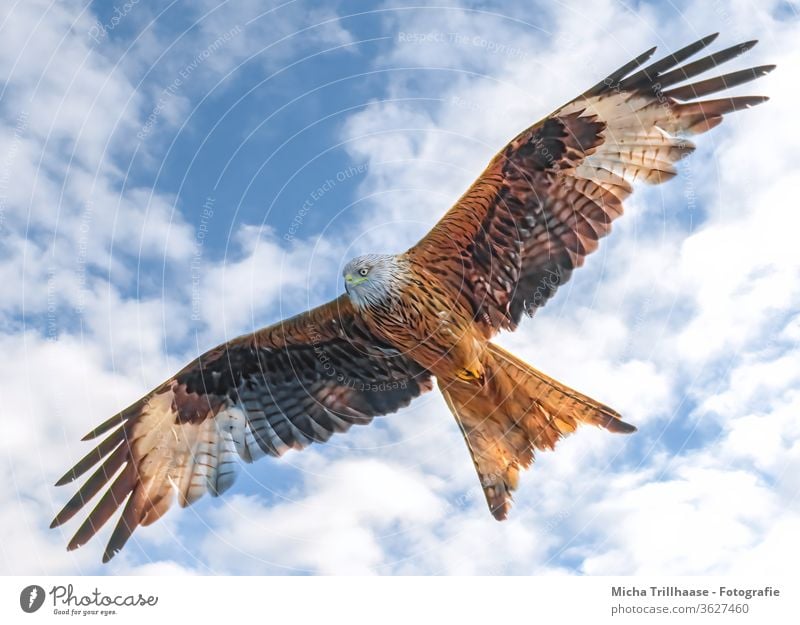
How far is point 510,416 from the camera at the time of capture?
547cm

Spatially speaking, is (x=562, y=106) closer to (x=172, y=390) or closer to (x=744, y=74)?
(x=744, y=74)

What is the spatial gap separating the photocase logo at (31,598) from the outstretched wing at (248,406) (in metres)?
1.08

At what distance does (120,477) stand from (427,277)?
10.3 ft

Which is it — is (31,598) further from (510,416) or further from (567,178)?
(567,178)

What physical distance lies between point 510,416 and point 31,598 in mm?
3663

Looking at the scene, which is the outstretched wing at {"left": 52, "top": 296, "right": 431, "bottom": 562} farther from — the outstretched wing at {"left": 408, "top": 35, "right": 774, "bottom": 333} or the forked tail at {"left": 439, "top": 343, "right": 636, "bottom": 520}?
the outstretched wing at {"left": 408, "top": 35, "right": 774, "bottom": 333}

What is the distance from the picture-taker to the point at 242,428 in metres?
6.26

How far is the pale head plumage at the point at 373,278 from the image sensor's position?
547cm

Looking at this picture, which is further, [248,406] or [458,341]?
[248,406]

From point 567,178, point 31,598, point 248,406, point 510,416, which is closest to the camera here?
point 31,598

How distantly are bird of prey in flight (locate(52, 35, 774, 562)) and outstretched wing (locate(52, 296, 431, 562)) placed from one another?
1cm

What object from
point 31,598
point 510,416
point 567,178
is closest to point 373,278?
point 510,416

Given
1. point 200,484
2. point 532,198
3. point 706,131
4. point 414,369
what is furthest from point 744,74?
point 200,484

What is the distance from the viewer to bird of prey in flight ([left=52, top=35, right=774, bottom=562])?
16.7 ft
